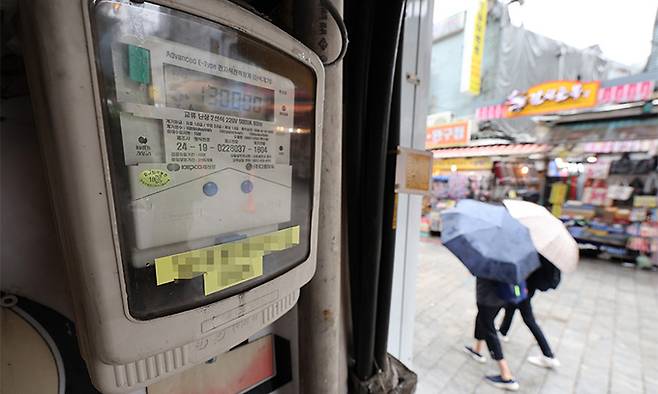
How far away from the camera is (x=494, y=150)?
718cm

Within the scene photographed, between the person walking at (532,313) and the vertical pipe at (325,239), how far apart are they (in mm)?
2211

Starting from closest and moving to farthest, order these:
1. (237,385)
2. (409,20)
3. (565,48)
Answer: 1. (237,385)
2. (409,20)
3. (565,48)

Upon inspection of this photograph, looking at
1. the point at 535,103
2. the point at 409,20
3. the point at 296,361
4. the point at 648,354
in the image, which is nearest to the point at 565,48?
the point at 535,103

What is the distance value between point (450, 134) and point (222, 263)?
27.5 feet

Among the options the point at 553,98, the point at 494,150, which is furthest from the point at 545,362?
the point at 494,150

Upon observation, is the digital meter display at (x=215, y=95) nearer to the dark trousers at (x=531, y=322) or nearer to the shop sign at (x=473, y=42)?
the dark trousers at (x=531, y=322)

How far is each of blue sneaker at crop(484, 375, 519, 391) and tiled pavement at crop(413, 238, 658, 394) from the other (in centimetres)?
6

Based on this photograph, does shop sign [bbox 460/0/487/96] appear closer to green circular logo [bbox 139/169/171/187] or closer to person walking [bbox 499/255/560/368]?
person walking [bbox 499/255/560/368]

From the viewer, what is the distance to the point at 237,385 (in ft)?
2.44

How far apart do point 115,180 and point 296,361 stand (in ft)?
2.25

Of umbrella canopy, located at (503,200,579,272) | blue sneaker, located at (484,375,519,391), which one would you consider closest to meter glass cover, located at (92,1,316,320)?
umbrella canopy, located at (503,200,579,272)

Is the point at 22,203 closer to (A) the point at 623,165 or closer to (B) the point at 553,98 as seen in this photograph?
(B) the point at 553,98

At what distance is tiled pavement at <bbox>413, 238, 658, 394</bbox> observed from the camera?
2404mm

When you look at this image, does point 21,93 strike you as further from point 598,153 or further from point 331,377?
point 598,153
